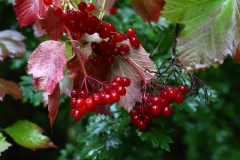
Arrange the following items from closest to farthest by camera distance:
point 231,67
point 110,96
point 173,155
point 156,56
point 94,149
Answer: point 110,96
point 94,149
point 156,56
point 231,67
point 173,155

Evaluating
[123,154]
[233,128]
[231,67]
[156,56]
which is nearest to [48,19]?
[156,56]

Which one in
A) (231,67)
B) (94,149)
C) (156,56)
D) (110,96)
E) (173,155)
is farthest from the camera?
(173,155)

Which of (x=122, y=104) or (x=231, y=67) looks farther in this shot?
(x=231, y=67)

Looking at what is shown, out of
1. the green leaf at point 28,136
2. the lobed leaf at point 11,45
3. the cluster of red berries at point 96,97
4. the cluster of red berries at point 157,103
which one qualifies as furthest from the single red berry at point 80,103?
the lobed leaf at point 11,45

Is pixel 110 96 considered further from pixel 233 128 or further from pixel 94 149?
pixel 233 128

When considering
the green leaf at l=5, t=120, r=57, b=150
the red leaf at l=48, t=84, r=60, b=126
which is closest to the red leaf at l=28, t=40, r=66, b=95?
the red leaf at l=48, t=84, r=60, b=126

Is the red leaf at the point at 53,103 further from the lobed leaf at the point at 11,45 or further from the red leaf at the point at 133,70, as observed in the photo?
the lobed leaf at the point at 11,45
